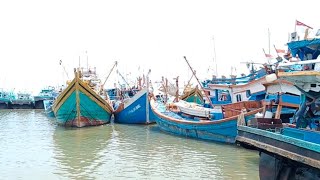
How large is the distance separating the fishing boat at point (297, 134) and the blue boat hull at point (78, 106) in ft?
55.1

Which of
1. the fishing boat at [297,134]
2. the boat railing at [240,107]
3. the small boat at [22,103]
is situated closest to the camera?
the fishing boat at [297,134]

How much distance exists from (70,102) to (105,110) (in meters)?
2.98

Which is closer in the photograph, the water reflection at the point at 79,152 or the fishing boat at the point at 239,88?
the water reflection at the point at 79,152

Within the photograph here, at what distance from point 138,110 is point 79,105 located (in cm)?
431

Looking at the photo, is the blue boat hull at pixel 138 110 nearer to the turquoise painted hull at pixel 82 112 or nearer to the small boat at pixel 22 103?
the turquoise painted hull at pixel 82 112

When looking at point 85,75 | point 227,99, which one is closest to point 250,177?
point 227,99

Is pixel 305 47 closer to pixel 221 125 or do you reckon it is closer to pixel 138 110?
pixel 221 125

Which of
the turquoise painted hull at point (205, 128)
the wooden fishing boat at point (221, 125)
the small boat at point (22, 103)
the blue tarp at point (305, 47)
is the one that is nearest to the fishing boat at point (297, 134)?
the blue tarp at point (305, 47)

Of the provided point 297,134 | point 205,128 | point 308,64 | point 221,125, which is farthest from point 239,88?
point 297,134

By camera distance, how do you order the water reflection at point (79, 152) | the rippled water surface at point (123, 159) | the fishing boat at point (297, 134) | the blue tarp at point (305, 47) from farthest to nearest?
the water reflection at point (79, 152)
the rippled water surface at point (123, 159)
the blue tarp at point (305, 47)
the fishing boat at point (297, 134)

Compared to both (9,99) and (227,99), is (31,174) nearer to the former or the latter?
(227,99)

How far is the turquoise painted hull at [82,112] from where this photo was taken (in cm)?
2362

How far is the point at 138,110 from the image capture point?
84.2 feet

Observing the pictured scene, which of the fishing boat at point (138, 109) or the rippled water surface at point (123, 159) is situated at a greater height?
the fishing boat at point (138, 109)
